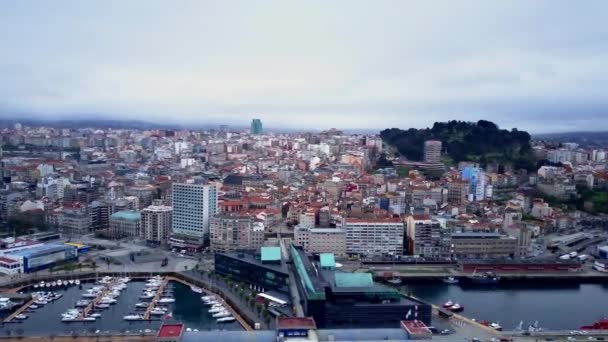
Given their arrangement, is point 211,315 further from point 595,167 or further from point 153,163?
point 595,167

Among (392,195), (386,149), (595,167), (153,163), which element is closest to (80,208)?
(392,195)

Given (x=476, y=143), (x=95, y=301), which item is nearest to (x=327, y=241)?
(x=95, y=301)

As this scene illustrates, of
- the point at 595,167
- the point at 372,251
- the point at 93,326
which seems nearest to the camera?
the point at 93,326

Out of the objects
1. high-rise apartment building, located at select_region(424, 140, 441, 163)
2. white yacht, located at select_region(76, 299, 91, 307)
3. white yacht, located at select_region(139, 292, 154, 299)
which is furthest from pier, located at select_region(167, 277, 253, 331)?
high-rise apartment building, located at select_region(424, 140, 441, 163)

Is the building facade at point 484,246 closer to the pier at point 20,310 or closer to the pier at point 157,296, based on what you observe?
the pier at point 157,296

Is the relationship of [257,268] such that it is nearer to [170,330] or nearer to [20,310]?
[170,330]

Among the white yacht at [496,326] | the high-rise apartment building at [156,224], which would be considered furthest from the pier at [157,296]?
the white yacht at [496,326]
